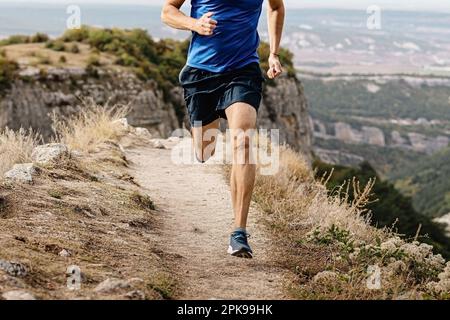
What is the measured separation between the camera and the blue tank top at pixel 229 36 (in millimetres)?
5277

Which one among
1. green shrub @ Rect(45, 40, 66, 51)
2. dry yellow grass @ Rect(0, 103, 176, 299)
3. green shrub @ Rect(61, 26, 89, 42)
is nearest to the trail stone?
dry yellow grass @ Rect(0, 103, 176, 299)

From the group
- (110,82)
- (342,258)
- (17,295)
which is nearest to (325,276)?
(342,258)

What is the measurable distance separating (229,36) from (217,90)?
42 centimetres

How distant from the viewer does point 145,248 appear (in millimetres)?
5285

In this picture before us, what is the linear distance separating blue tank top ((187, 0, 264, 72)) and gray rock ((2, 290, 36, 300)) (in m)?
2.47

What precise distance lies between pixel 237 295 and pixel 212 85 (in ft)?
6.10

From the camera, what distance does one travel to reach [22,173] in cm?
652

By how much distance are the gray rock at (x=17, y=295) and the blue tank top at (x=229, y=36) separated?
247 centimetres

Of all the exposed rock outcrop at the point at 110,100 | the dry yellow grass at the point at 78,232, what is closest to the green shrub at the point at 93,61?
the exposed rock outcrop at the point at 110,100

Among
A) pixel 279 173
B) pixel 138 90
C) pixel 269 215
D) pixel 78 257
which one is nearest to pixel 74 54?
pixel 138 90

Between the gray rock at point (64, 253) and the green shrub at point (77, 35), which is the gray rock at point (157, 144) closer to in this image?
the gray rock at point (64, 253)

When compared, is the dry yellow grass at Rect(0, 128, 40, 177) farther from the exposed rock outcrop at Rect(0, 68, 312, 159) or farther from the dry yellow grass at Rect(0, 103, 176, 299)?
the exposed rock outcrop at Rect(0, 68, 312, 159)

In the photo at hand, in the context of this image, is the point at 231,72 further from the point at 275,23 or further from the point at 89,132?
the point at 89,132

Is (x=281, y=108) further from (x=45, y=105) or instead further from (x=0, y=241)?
(x=0, y=241)
